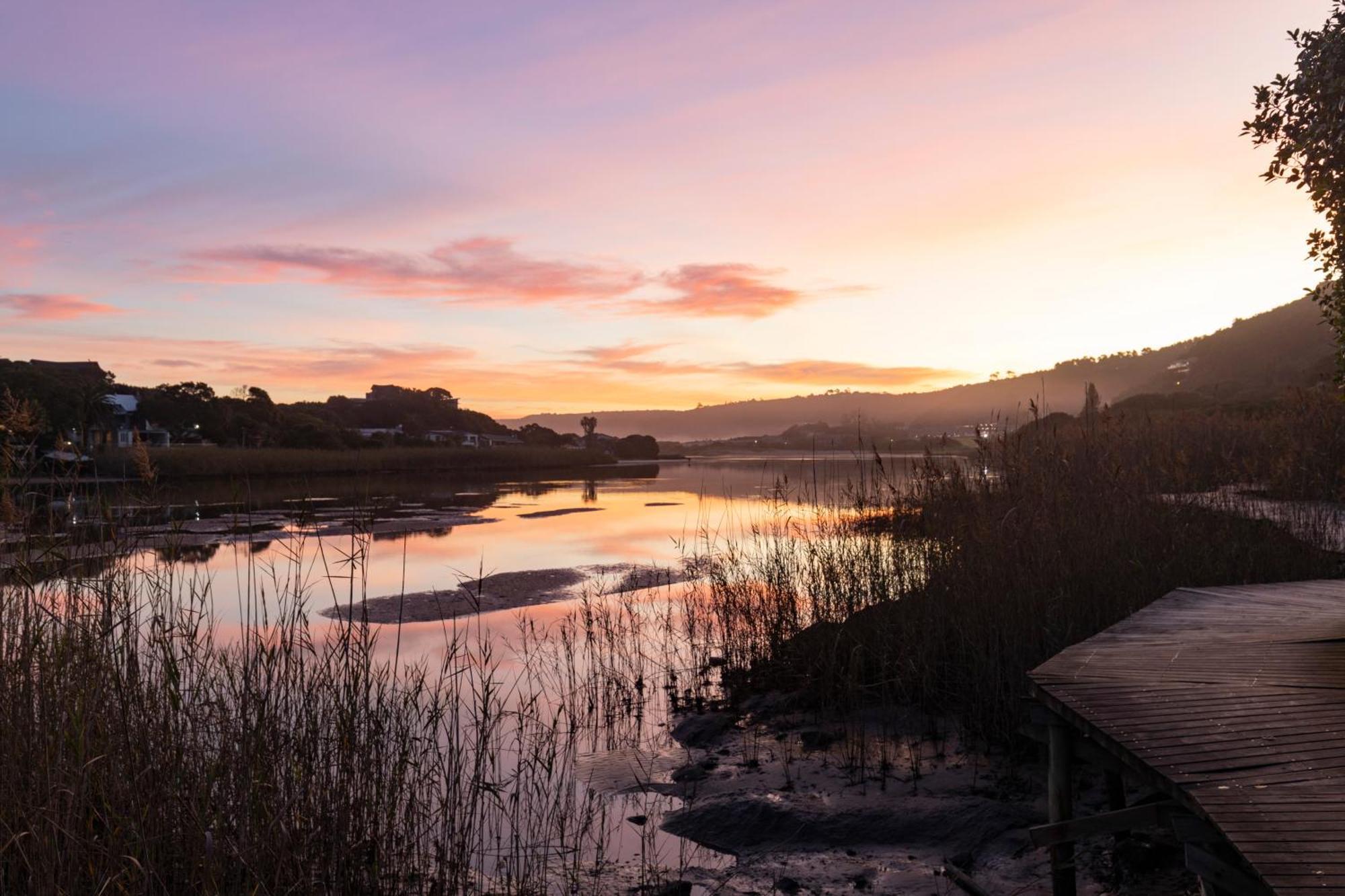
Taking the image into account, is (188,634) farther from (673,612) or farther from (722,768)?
(673,612)

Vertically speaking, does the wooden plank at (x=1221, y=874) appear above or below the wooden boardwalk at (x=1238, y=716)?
below

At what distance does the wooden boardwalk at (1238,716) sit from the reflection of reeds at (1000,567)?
3.61 ft

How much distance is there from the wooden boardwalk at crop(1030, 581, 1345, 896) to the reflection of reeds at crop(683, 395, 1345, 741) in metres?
1.10

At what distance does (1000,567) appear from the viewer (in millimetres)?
7285

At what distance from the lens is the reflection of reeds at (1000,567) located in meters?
6.84

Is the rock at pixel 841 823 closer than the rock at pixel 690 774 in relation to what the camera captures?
Yes

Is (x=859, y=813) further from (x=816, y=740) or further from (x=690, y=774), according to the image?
(x=690, y=774)

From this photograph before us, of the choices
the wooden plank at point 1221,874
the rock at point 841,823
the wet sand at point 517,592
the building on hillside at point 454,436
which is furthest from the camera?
the building on hillside at point 454,436

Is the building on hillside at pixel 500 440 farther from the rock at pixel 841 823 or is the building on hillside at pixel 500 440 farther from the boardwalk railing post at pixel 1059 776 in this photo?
the boardwalk railing post at pixel 1059 776

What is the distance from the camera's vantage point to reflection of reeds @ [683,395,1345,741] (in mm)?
6840

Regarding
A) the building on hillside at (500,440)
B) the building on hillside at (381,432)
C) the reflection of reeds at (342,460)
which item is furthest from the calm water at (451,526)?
the building on hillside at (500,440)

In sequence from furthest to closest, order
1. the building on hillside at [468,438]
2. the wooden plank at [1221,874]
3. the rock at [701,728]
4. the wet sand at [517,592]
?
the building on hillside at [468,438], the wet sand at [517,592], the rock at [701,728], the wooden plank at [1221,874]

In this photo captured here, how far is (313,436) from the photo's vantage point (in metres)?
59.3

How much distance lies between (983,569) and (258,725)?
572 centimetres
